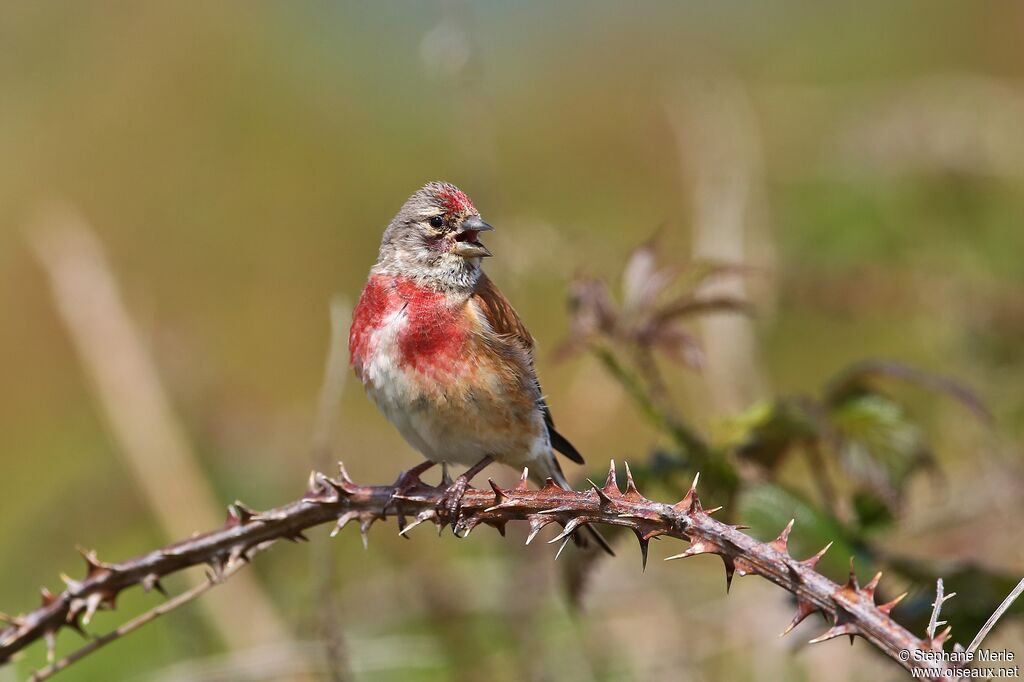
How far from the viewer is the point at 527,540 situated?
78.8 inches

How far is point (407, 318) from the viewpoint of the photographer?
3.13m

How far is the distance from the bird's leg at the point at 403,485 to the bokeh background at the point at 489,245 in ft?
0.85

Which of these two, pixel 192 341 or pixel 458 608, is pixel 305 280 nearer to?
pixel 192 341

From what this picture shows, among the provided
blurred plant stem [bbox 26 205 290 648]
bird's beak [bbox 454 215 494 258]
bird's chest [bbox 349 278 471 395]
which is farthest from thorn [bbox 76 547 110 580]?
blurred plant stem [bbox 26 205 290 648]

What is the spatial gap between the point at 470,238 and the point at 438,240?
0.09 m

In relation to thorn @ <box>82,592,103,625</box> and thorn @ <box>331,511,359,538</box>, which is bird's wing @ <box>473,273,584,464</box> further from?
thorn @ <box>82,592,103,625</box>

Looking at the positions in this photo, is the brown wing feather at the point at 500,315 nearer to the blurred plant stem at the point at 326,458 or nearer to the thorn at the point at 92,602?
the blurred plant stem at the point at 326,458

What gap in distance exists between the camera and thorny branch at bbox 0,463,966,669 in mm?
1752

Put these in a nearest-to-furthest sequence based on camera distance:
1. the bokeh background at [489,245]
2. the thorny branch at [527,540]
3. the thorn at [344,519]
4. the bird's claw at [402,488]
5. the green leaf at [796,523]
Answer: the thorny branch at [527,540] → the thorn at [344,519] → the bird's claw at [402,488] → the green leaf at [796,523] → the bokeh background at [489,245]

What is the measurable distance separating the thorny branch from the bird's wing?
2.67 feet

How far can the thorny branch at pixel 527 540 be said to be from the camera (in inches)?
69.0

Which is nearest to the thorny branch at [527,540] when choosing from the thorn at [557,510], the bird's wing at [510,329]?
the thorn at [557,510]

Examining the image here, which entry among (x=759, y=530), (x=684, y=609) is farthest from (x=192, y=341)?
(x=759, y=530)

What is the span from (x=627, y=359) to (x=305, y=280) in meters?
6.36
